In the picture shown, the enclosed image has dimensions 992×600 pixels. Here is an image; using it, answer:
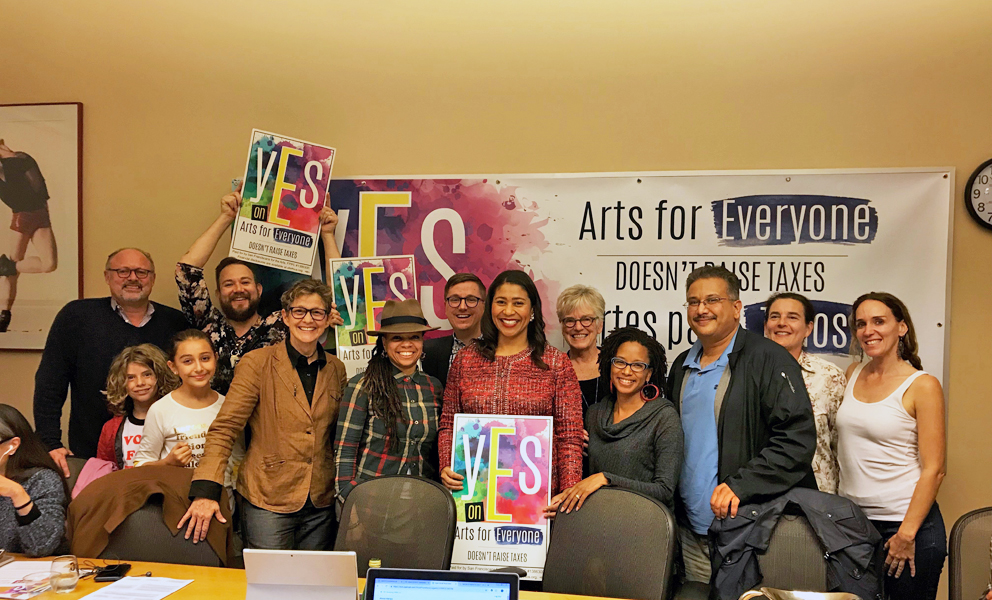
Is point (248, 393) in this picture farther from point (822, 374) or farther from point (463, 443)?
point (822, 374)

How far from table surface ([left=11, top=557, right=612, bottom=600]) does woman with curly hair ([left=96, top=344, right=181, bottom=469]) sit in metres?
A: 0.95

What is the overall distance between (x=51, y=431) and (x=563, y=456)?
278cm

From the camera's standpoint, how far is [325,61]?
4.21m

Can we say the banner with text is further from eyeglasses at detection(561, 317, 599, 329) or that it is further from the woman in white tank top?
the woman in white tank top

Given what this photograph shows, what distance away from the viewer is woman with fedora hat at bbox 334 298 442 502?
2.98m

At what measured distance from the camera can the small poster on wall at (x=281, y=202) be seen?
3.80 meters

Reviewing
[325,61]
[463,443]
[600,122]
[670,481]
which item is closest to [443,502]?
[463,443]

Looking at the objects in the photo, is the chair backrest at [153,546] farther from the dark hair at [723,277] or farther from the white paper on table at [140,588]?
the dark hair at [723,277]

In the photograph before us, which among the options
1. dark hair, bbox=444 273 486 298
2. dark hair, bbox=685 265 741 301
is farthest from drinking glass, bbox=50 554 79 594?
dark hair, bbox=685 265 741 301

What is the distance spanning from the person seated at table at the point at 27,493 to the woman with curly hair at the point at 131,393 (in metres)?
0.57

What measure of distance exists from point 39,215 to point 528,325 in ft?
10.9

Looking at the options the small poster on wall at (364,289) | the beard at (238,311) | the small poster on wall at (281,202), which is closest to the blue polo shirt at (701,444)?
the small poster on wall at (364,289)

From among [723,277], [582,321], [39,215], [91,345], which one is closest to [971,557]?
[723,277]

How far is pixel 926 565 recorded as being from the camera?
287 cm
